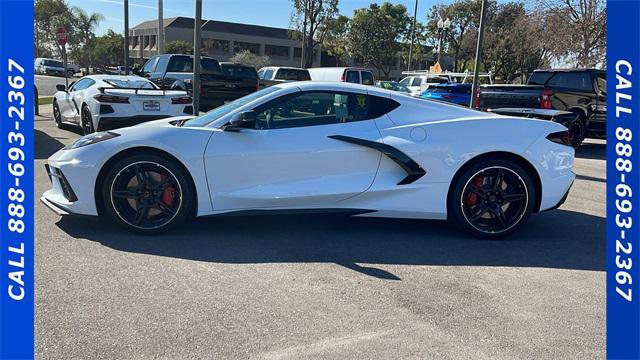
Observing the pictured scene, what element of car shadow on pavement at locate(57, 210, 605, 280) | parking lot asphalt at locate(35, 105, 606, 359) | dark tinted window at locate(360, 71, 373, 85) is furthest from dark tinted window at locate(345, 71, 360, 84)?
parking lot asphalt at locate(35, 105, 606, 359)

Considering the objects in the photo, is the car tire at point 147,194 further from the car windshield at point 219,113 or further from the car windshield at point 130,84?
the car windshield at point 130,84

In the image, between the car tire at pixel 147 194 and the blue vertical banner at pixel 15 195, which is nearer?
the blue vertical banner at pixel 15 195

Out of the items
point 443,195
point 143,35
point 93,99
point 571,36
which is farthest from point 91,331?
point 143,35

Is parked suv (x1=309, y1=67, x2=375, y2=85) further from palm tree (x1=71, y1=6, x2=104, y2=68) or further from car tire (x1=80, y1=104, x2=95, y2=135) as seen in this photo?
palm tree (x1=71, y1=6, x2=104, y2=68)

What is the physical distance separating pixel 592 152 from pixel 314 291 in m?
11.1

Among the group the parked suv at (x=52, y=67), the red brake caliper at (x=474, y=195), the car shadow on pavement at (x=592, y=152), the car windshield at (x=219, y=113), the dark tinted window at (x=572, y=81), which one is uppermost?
the parked suv at (x=52, y=67)

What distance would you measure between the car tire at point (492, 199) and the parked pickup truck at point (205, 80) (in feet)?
37.8

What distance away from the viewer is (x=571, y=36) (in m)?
24.1

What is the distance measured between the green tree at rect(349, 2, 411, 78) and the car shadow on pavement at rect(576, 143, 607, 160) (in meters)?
39.7

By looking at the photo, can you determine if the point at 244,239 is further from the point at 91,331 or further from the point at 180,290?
the point at 91,331

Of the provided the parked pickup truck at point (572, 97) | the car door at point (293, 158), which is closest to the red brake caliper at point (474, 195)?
the car door at point (293, 158)

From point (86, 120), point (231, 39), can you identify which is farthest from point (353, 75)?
point (231, 39)

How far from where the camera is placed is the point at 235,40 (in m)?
72.2

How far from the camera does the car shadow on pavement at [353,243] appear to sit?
14.1 feet
